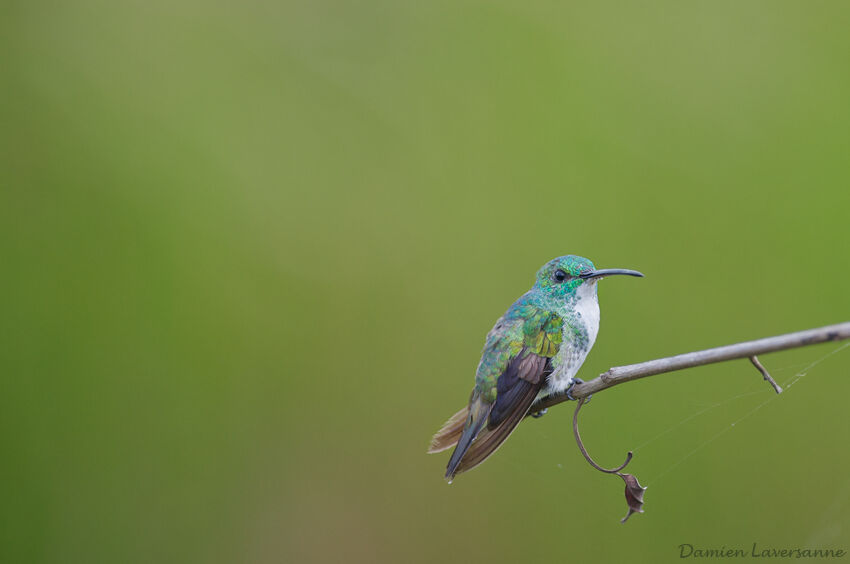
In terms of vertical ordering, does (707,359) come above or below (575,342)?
above

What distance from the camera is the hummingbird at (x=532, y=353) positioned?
1948mm

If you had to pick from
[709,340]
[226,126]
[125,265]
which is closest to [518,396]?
[709,340]

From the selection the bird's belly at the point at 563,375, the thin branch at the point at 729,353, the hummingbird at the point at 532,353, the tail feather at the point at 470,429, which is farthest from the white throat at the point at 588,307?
the thin branch at the point at 729,353

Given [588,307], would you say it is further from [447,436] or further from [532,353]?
[447,436]

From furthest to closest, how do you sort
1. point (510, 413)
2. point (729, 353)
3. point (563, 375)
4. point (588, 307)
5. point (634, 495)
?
point (588, 307) < point (563, 375) < point (510, 413) < point (634, 495) < point (729, 353)

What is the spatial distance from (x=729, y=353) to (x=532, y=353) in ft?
3.25

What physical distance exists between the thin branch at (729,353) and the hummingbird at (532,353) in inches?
16.5

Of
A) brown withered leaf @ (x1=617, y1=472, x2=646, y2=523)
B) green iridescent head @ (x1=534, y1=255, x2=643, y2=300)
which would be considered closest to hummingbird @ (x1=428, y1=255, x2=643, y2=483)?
green iridescent head @ (x1=534, y1=255, x2=643, y2=300)

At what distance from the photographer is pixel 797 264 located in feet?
10.8

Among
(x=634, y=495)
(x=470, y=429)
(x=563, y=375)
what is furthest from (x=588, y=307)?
(x=634, y=495)

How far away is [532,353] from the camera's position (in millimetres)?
2049

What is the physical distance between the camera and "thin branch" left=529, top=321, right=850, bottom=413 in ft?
3.18

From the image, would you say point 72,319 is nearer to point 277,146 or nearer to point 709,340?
point 277,146

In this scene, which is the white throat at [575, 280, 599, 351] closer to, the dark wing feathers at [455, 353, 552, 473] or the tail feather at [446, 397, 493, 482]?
the dark wing feathers at [455, 353, 552, 473]
